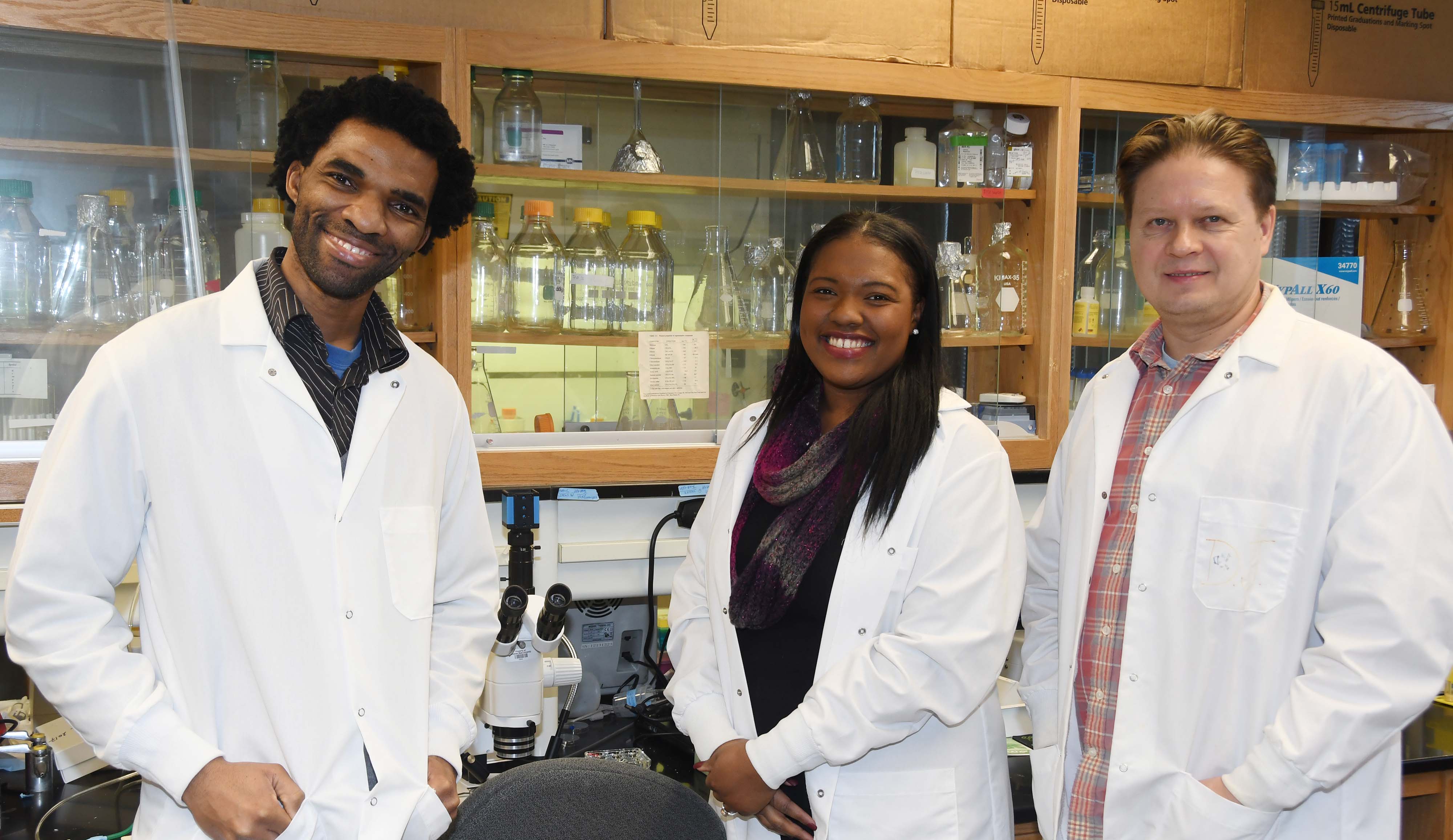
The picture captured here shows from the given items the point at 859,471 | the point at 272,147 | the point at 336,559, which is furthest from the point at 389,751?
the point at 272,147

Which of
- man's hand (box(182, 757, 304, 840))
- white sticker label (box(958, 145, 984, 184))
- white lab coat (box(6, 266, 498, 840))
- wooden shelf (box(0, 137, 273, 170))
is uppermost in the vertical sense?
white sticker label (box(958, 145, 984, 184))

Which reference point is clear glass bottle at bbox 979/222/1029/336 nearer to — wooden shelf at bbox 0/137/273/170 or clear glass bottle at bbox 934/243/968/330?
clear glass bottle at bbox 934/243/968/330

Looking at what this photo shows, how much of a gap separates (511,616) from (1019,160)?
1632mm

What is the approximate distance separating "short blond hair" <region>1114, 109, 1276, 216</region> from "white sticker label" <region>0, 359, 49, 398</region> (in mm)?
2034

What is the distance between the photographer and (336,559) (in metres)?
1.25

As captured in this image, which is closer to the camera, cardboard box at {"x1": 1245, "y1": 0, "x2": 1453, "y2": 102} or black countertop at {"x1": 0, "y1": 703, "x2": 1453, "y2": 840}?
black countertop at {"x1": 0, "y1": 703, "x2": 1453, "y2": 840}

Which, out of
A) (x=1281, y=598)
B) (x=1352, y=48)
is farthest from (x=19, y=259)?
(x=1352, y=48)

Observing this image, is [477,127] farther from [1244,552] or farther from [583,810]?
[1244,552]

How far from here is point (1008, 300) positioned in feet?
8.46

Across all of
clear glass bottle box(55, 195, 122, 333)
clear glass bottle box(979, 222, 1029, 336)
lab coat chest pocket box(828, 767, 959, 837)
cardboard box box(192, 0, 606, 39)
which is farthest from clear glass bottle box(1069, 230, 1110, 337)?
clear glass bottle box(55, 195, 122, 333)

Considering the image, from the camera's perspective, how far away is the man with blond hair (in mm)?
1228

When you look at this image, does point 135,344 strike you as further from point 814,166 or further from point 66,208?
point 814,166

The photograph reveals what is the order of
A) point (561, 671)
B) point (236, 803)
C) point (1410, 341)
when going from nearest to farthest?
point (236, 803) < point (561, 671) < point (1410, 341)

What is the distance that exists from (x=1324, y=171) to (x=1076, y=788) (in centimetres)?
204
